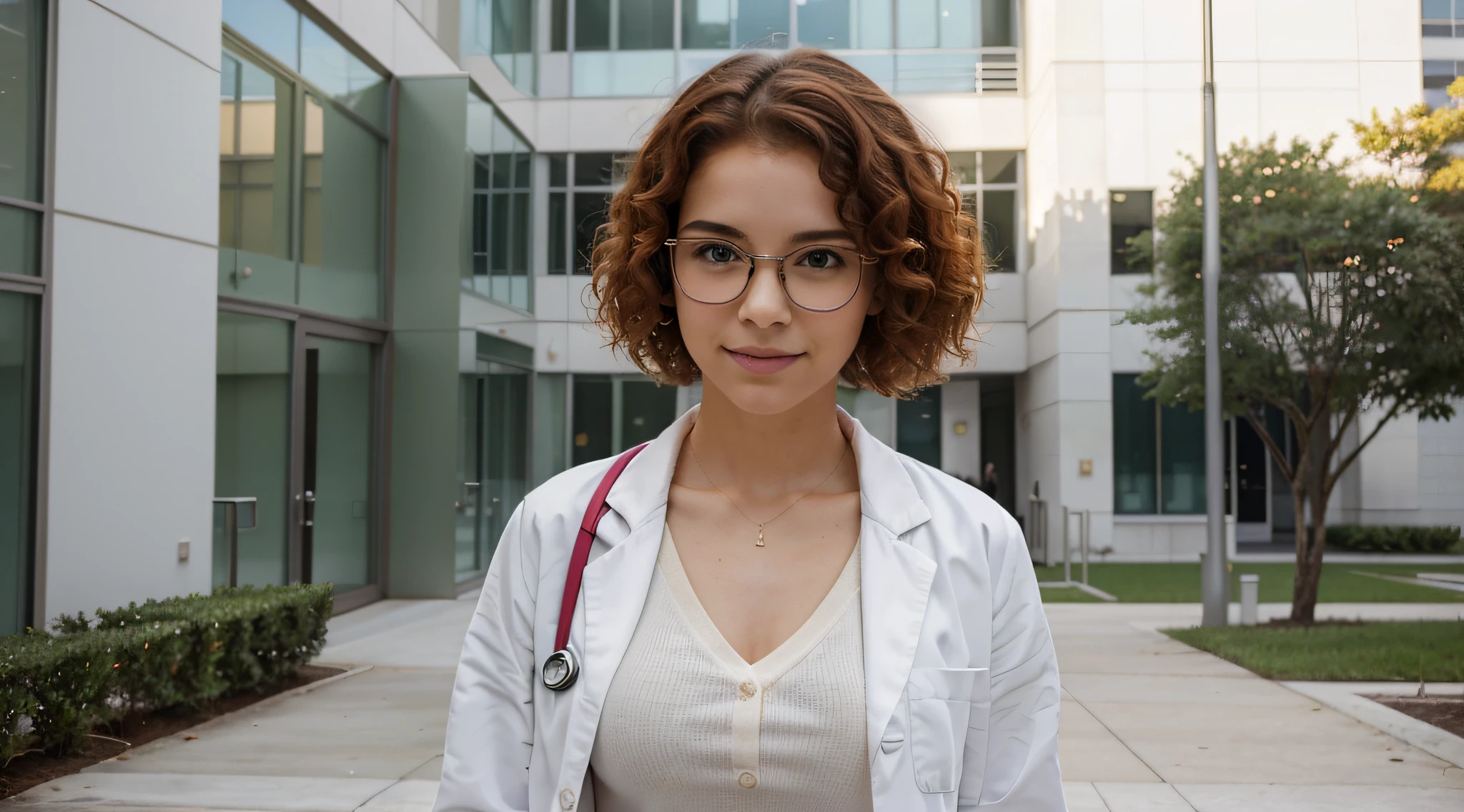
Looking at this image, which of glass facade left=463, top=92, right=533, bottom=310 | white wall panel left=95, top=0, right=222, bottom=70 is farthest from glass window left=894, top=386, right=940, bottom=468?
white wall panel left=95, top=0, right=222, bottom=70

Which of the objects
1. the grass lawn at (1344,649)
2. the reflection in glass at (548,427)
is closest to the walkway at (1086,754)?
the grass lawn at (1344,649)

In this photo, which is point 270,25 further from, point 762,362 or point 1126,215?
point 1126,215

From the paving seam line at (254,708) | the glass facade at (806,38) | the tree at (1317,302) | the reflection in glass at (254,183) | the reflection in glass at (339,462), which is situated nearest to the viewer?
the paving seam line at (254,708)

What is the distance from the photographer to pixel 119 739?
6238 millimetres

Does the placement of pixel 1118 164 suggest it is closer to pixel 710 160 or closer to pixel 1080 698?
pixel 1080 698

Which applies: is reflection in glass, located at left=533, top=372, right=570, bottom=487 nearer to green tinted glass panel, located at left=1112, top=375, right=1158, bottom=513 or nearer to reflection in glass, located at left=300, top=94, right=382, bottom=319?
reflection in glass, located at left=300, top=94, right=382, bottom=319

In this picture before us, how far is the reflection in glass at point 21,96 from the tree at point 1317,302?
401 inches

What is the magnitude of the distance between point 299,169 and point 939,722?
1114 cm

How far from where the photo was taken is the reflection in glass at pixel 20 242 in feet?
23.0

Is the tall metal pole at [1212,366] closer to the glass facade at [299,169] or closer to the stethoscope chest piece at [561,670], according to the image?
the glass facade at [299,169]

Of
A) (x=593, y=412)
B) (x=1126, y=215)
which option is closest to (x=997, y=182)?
(x=1126, y=215)

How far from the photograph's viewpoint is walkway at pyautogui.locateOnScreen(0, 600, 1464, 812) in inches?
215

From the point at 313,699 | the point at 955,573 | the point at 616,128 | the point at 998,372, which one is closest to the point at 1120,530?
the point at 998,372

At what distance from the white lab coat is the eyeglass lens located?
33 cm
